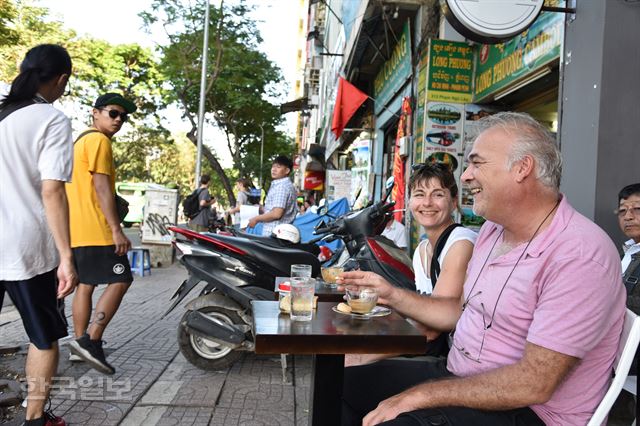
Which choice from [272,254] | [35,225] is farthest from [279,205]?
[35,225]

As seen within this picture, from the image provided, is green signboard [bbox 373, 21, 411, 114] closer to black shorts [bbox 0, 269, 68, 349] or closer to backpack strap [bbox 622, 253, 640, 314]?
backpack strap [bbox 622, 253, 640, 314]

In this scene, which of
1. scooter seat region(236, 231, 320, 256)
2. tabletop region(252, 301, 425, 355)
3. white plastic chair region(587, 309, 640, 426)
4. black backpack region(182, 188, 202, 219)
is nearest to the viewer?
white plastic chair region(587, 309, 640, 426)

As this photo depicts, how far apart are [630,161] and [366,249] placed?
82.9 inches

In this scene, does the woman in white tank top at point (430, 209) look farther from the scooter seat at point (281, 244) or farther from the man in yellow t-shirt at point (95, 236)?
the man in yellow t-shirt at point (95, 236)

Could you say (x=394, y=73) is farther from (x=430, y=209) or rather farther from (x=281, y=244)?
(x=430, y=209)

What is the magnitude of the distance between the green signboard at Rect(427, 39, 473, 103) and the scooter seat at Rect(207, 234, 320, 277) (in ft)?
13.3

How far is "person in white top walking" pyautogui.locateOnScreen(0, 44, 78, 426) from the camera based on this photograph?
2570mm

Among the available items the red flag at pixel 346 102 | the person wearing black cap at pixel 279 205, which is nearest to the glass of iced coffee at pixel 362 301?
the person wearing black cap at pixel 279 205

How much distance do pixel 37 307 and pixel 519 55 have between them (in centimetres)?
519

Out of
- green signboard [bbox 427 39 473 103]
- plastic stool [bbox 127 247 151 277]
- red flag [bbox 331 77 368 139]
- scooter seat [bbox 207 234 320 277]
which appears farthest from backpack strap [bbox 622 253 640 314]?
plastic stool [bbox 127 247 151 277]

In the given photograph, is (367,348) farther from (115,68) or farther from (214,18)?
(115,68)

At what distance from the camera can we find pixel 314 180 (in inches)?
993

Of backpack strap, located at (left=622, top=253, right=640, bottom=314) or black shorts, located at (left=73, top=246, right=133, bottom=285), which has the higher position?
backpack strap, located at (left=622, top=253, right=640, bottom=314)

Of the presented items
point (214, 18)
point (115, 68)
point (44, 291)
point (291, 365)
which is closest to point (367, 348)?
point (44, 291)
